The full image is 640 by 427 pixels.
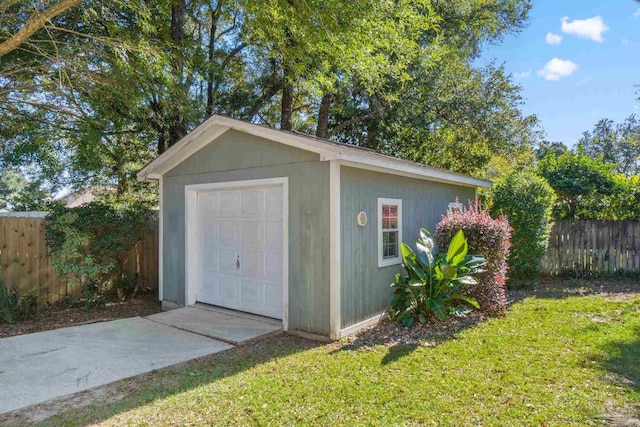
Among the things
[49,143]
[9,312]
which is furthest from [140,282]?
[49,143]

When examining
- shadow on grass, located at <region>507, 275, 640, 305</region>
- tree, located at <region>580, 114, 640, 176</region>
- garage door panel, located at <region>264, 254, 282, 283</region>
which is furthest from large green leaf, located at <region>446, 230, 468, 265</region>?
tree, located at <region>580, 114, 640, 176</region>

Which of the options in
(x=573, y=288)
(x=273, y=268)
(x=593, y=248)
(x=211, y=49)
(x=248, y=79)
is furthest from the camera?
(x=248, y=79)

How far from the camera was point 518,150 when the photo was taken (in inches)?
531

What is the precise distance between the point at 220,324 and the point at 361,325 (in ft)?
7.24

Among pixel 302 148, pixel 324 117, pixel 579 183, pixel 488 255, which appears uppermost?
pixel 324 117

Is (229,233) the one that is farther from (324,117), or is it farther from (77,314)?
(324,117)

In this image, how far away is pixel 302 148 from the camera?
556cm

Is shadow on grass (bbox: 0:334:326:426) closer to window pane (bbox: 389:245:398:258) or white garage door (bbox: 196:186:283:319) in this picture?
white garage door (bbox: 196:186:283:319)

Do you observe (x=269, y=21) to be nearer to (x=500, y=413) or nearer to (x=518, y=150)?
(x=500, y=413)

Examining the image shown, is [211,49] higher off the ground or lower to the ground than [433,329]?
higher

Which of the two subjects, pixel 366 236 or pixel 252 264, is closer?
pixel 366 236

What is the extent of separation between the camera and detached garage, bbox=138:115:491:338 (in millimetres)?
5523

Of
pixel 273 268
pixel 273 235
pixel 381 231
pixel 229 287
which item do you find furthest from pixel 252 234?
pixel 381 231

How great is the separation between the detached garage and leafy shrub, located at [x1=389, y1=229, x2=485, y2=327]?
1.47 ft
